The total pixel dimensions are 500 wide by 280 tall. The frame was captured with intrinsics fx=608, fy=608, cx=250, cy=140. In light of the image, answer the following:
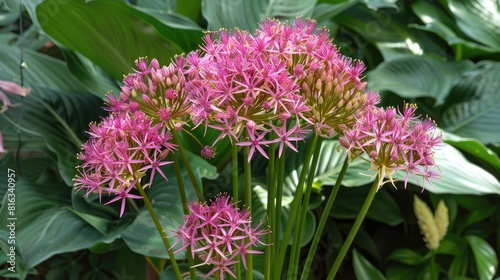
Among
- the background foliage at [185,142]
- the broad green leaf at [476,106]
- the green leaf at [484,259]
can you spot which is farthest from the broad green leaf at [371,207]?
the broad green leaf at [476,106]

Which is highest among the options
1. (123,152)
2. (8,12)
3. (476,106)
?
(123,152)

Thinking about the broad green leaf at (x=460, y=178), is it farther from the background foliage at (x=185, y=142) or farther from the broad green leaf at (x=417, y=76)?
the broad green leaf at (x=417, y=76)

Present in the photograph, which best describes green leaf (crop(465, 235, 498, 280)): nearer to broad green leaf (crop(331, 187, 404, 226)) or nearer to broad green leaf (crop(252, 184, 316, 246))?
broad green leaf (crop(331, 187, 404, 226))

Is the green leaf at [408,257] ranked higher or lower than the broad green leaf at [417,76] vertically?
lower

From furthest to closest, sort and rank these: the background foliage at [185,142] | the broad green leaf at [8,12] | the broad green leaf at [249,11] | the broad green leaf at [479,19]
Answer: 1. the broad green leaf at [479,19]
2. the broad green leaf at [8,12]
3. the broad green leaf at [249,11]
4. the background foliage at [185,142]

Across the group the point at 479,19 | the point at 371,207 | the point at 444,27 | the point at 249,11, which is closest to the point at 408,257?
the point at 371,207

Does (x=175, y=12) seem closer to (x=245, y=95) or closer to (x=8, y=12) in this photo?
(x=8, y=12)

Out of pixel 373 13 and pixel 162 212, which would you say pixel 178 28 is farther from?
pixel 373 13
